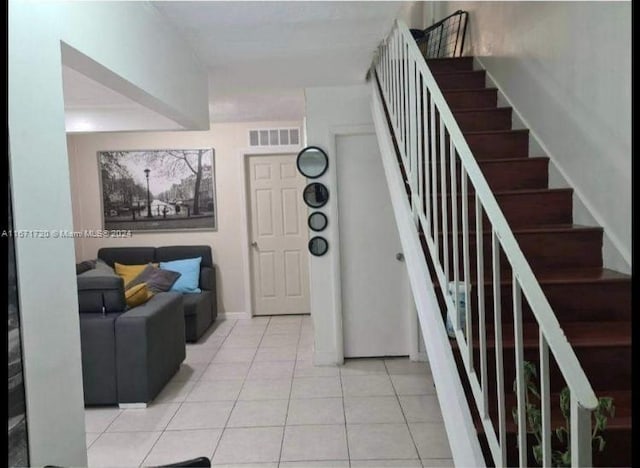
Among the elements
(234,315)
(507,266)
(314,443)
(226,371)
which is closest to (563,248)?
(507,266)

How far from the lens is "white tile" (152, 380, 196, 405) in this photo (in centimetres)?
353

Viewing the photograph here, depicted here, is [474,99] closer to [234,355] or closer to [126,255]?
[234,355]

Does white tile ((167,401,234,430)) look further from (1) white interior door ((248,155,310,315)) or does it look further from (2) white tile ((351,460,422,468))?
(1) white interior door ((248,155,310,315))

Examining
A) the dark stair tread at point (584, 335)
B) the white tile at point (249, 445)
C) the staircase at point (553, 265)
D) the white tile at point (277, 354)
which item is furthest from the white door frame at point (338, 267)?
the dark stair tread at point (584, 335)

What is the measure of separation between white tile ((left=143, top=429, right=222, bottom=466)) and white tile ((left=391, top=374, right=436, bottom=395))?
142 cm

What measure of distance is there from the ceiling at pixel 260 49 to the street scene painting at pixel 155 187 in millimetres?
1814

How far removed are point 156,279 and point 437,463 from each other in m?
3.73

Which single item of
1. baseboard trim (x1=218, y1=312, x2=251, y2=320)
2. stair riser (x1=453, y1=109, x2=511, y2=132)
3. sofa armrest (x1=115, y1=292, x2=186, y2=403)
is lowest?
baseboard trim (x1=218, y1=312, x2=251, y2=320)

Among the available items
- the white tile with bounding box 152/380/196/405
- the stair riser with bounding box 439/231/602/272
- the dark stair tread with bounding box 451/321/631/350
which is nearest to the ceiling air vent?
the white tile with bounding box 152/380/196/405

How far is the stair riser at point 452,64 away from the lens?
3836 mm

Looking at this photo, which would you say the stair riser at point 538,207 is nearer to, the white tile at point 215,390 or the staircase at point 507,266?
the staircase at point 507,266

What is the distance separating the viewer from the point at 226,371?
13.5ft

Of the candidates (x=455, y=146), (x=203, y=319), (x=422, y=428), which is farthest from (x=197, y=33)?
(x=203, y=319)

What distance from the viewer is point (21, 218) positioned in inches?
46.3
